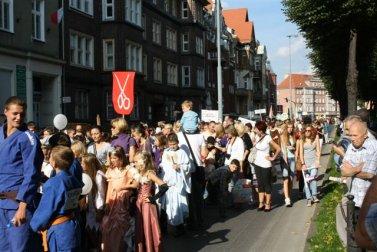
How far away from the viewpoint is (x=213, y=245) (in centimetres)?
920

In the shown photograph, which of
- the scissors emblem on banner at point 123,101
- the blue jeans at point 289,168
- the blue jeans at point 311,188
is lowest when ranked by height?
the blue jeans at point 311,188

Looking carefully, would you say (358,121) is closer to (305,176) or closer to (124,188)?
(124,188)

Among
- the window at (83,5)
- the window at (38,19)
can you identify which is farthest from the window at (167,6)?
the window at (38,19)

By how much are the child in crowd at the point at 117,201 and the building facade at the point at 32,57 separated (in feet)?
47.9

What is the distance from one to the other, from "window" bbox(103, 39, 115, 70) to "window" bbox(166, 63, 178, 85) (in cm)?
1285

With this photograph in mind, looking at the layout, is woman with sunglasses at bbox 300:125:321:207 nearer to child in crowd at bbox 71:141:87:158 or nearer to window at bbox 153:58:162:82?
child in crowd at bbox 71:141:87:158

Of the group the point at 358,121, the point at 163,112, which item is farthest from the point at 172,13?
the point at 358,121

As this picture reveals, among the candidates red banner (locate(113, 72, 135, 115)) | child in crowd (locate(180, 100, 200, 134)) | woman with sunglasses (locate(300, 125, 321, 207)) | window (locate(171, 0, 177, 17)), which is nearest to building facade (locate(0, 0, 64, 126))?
red banner (locate(113, 72, 135, 115))

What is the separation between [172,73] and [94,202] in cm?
3962

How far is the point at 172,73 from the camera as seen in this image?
4719 cm

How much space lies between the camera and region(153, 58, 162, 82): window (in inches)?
1679

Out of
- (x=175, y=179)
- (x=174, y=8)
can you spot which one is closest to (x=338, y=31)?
(x=175, y=179)

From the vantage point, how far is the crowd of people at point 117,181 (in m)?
5.88

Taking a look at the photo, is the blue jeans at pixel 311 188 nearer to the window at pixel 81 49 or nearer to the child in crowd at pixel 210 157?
the child in crowd at pixel 210 157
